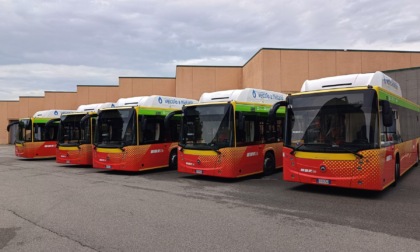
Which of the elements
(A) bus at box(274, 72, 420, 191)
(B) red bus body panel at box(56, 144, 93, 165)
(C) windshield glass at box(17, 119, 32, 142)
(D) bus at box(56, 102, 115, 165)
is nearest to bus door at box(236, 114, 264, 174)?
(A) bus at box(274, 72, 420, 191)

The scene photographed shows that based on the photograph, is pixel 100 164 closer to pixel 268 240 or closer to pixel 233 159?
pixel 233 159

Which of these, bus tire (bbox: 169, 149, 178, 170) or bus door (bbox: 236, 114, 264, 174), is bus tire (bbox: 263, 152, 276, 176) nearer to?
bus door (bbox: 236, 114, 264, 174)

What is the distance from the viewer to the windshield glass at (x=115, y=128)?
13.5 m

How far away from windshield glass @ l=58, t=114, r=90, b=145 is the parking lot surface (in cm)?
576

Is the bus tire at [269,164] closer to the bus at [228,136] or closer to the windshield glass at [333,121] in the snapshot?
the bus at [228,136]

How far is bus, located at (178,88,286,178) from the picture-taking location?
36.7 feet

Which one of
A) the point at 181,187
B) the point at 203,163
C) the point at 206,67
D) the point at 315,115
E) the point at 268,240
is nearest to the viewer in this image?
the point at 268,240

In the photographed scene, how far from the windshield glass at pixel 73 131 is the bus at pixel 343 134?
10.9 meters

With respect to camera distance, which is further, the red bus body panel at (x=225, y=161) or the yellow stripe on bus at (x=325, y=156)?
the red bus body panel at (x=225, y=161)

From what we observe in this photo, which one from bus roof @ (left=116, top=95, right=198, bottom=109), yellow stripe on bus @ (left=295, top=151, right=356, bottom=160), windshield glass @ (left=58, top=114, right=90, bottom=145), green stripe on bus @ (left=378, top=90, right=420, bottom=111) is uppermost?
bus roof @ (left=116, top=95, right=198, bottom=109)

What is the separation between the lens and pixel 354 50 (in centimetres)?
2920

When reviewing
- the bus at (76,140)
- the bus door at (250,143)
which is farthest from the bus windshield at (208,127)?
the bus at (76,140)

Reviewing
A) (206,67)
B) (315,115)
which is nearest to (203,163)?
(315,115)

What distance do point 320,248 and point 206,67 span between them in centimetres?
3322
